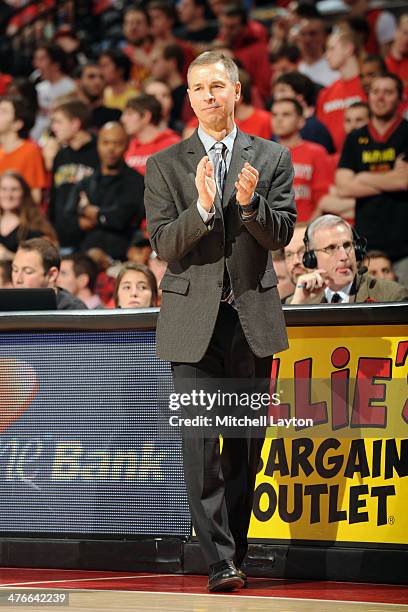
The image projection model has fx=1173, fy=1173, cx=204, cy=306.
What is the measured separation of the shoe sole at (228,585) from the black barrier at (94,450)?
45 centimetres

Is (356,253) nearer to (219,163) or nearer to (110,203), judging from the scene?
(219,163)

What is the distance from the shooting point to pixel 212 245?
15.0 feet

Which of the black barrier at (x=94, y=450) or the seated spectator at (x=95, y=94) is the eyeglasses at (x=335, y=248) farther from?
the seated spectator at (x=95, y=94)

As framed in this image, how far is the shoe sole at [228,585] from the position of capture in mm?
4492

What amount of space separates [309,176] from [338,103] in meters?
1.44

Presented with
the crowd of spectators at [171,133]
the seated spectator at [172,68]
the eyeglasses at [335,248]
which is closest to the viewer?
the eyeglasses at [335,248]

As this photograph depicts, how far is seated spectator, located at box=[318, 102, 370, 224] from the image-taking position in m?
8.81

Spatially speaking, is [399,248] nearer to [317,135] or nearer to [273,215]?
[317,135]

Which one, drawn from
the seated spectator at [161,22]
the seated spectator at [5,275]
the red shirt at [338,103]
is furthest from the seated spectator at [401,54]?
the seated spectator at [5,275]

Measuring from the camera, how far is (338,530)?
16.2 ft

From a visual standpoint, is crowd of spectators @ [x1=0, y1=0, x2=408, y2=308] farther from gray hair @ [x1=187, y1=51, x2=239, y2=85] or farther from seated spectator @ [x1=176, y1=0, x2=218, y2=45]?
gray hair @ [x1=187, y1=51, x2=239, y2=85]

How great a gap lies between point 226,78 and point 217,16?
975cm

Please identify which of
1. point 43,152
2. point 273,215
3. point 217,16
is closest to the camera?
point 273,215

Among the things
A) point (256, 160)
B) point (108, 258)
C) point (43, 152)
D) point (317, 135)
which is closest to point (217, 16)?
point (43, 152)
